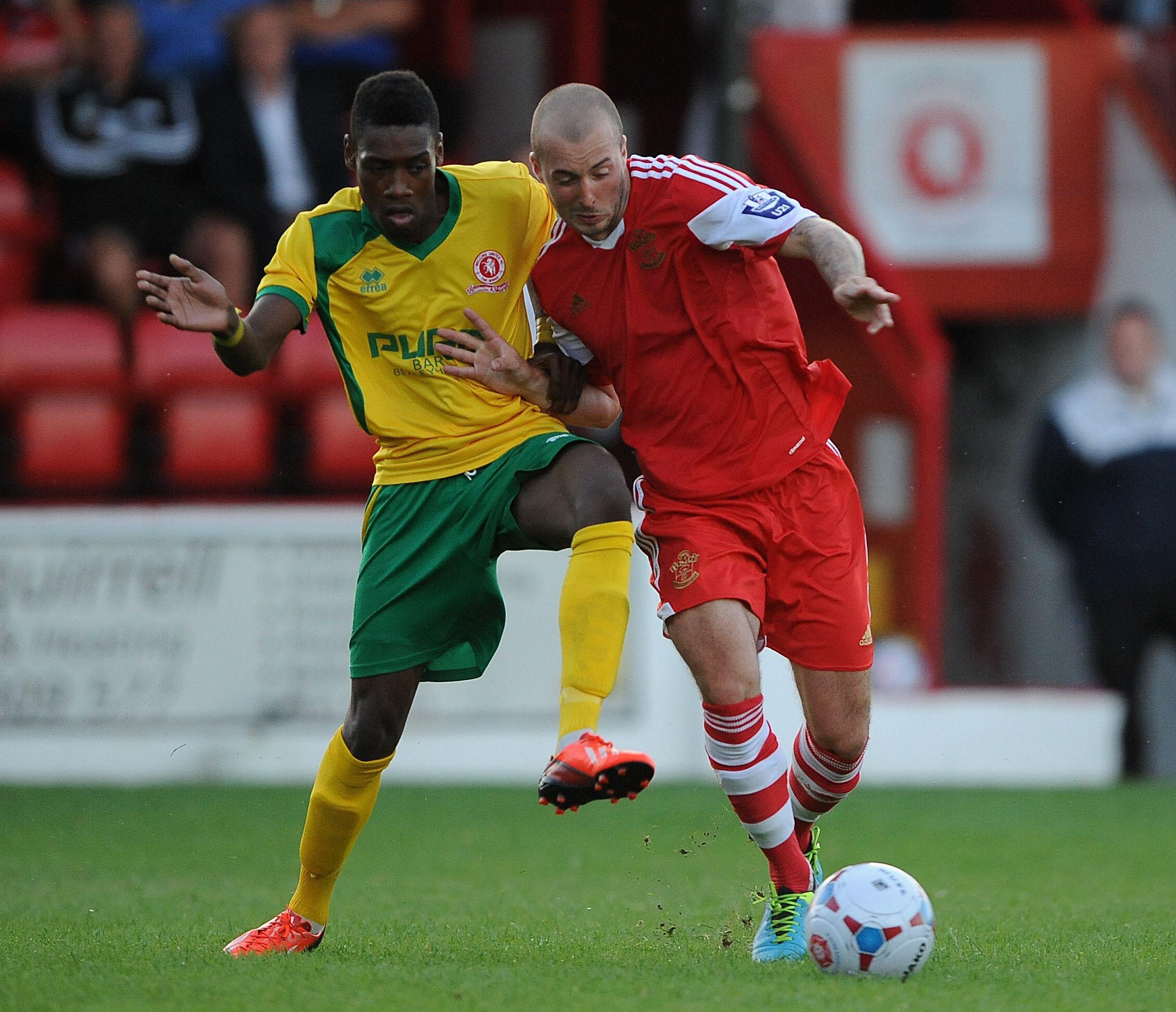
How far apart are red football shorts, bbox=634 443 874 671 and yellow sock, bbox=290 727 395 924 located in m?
0.97

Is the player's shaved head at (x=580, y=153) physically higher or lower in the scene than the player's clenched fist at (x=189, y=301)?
higher

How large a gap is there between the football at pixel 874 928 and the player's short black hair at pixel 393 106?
218 cm

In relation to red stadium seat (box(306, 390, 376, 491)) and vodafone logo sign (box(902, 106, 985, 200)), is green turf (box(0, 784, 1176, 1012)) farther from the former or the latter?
vodafone logo sign (box(902, 106, 985, 200))

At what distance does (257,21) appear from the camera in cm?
1113

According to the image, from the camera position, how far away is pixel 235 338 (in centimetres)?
466

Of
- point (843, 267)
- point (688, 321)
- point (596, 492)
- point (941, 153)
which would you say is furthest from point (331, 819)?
point (941, 153)

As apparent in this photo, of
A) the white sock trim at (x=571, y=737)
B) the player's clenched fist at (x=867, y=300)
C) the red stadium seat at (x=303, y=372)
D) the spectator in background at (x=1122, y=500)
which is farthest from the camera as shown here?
the red stadium seat at (x=303, y=372)

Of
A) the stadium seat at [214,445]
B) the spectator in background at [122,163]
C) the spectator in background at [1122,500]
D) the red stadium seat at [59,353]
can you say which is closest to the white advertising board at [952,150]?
the spectator in background at [1122,500]

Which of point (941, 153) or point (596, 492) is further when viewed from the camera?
point (941, 153)

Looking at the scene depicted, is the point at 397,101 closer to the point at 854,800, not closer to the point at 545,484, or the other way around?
the point at 545,484

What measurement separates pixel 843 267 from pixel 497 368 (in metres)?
0.94

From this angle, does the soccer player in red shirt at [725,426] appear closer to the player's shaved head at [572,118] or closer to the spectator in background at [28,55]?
the player's shaved head at [572,118]

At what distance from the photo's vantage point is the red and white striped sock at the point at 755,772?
4660mm

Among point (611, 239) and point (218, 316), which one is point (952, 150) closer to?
point (611, 239)
